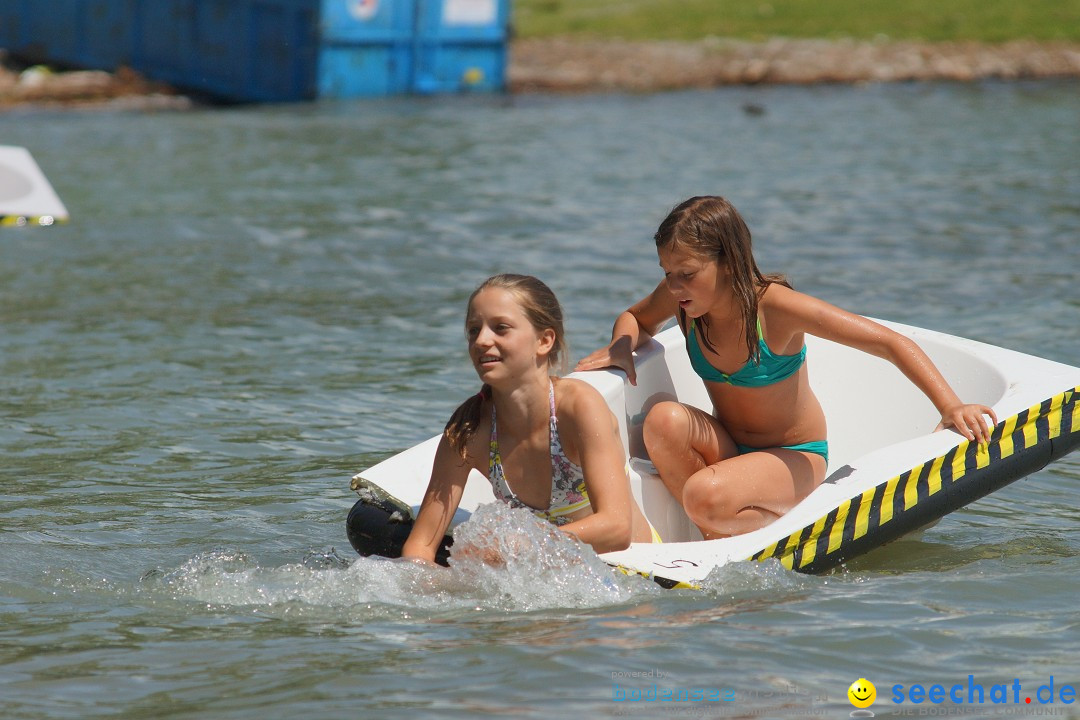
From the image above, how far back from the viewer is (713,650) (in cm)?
340

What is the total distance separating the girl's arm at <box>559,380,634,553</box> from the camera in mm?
3674

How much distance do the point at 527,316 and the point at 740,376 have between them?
93cm

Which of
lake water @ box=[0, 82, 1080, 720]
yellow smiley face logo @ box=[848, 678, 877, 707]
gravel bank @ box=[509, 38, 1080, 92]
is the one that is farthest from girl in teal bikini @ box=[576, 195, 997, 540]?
gravel bank @ box=[509, 38, 1080, 92]

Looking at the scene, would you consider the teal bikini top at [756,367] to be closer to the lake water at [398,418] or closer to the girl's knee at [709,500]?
the girl's knee at [709,500]

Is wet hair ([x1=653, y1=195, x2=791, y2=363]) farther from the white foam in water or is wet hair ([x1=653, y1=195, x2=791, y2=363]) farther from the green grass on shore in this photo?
the green grass on shore

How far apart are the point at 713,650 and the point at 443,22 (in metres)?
17.1

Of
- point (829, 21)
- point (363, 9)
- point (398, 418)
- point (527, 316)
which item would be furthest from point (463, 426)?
point (829, 21)

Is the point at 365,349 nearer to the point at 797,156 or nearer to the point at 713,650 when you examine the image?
the point at 713,650

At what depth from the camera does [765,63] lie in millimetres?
21688

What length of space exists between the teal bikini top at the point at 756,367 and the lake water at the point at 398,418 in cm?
64

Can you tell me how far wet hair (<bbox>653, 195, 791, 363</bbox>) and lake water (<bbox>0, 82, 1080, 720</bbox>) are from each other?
882mm

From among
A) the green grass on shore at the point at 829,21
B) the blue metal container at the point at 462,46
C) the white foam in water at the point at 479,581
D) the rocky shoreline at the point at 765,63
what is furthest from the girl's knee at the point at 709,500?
the green grass on shore at the point at 829,21

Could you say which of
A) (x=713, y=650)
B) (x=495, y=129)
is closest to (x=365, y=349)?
(x=713, y=650)

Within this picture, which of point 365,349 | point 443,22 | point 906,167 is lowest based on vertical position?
point 365,349
